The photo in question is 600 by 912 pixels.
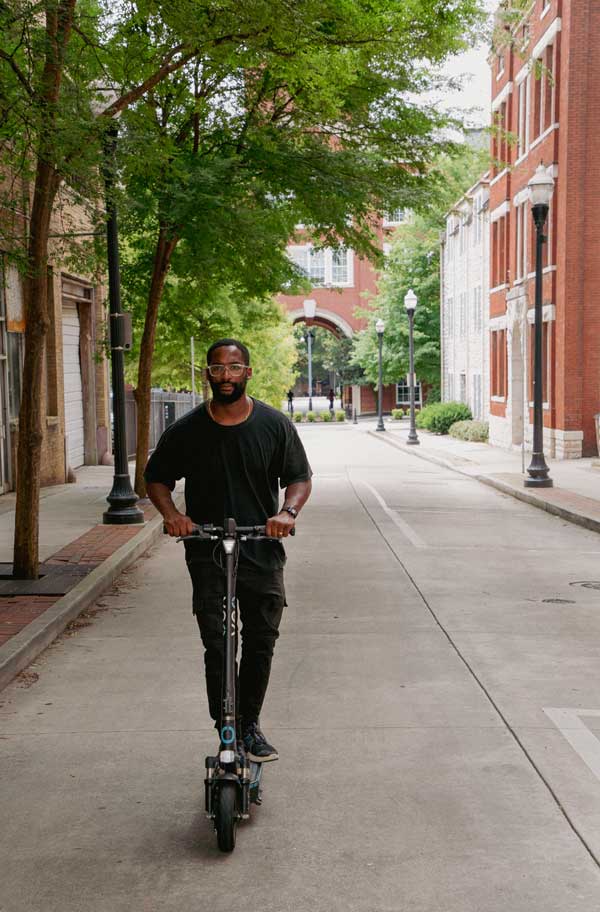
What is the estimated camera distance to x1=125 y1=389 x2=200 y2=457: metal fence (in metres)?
30.2

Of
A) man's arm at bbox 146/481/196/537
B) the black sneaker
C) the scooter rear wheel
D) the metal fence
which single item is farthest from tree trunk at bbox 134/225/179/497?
the scooter rear wheel

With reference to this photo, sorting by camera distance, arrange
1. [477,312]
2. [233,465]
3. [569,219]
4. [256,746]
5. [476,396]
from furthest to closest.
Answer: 1. [476,396]
2. [477,312]
3. [569,219]
4. [256,746]
5. [233,465]

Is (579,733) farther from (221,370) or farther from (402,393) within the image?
(402,393)

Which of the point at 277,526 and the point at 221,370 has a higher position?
the point at 221,370

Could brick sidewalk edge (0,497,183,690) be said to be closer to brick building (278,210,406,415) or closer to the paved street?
the paved street

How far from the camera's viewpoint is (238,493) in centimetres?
484

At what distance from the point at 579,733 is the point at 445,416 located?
41.0 metres

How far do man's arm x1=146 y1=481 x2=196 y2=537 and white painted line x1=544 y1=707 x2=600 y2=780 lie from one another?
2.22 meters

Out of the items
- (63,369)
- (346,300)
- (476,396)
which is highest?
(346,300)

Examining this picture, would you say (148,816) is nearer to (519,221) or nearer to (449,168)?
(519,221)

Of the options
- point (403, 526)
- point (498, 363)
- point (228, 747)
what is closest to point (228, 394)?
point (228, 747)

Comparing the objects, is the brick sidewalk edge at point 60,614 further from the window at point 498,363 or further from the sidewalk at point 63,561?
the window at point 498,363

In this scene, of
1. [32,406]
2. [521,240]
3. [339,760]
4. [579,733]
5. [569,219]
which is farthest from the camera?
[521,240]

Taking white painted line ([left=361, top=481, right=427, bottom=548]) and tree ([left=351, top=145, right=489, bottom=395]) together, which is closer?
white painted line ([left=361, top=481, right=427, bottom=548])
